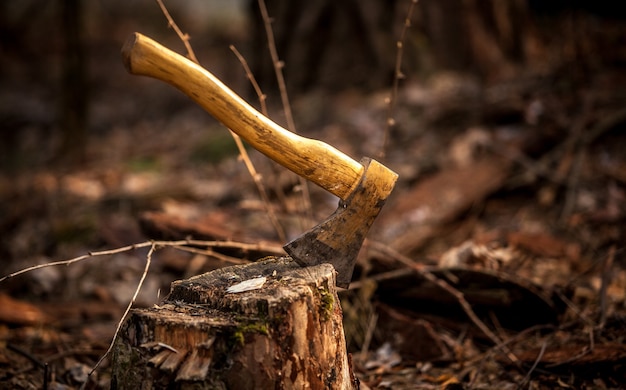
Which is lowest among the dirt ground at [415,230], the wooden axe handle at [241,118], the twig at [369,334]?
the twig at [369,334]

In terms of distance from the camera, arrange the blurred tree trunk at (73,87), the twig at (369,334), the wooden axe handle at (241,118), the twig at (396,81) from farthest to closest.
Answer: the blurred tree trunk at (73,87) < the twig at (369,334) < the twig at (396,81) < the wooden axe handle at (241,118)

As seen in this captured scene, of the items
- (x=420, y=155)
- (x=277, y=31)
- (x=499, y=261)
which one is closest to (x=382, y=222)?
(x=420, y=155)

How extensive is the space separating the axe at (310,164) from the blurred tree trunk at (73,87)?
4.77 metres

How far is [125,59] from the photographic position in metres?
1.79

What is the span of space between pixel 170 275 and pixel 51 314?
2.36 feet

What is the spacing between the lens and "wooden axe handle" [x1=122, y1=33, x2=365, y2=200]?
5.89ft

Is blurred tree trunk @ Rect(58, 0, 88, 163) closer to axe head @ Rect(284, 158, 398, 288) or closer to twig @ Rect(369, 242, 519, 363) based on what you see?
twig @ Rect(369, 242, 519, 363)

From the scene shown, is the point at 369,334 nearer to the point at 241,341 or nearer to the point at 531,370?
the point at 531,370

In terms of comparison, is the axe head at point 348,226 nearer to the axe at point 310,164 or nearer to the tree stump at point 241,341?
the axe at point 310,164

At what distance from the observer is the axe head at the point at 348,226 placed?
1872 millimetres

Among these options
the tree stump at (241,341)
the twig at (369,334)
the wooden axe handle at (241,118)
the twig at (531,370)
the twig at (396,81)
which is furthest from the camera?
the twig at (369,334)

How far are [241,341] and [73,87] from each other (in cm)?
547

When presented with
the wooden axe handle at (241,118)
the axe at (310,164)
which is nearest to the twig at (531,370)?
the axe at (310,164)

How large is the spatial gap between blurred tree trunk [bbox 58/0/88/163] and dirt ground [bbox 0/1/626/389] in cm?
25
